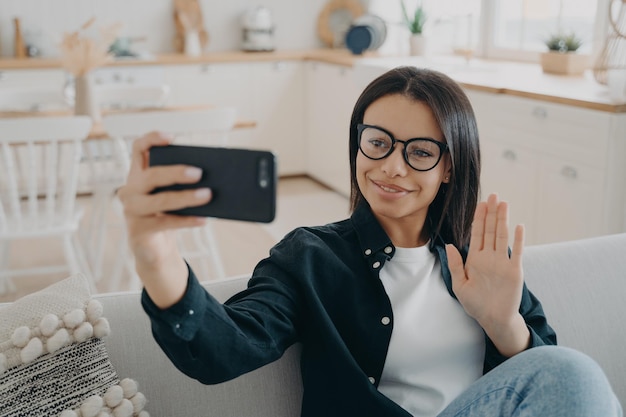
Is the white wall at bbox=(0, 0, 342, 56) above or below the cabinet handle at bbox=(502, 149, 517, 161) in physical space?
above

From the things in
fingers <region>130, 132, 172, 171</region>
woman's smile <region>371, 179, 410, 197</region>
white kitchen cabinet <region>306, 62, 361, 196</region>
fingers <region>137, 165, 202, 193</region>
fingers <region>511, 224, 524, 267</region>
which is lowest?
white kitchen cabinet <region>306, 62, 361, 196</region>

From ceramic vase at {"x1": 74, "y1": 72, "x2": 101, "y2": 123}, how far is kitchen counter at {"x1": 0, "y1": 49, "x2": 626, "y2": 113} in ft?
4.96

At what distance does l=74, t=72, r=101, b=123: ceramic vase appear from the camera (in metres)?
3.10

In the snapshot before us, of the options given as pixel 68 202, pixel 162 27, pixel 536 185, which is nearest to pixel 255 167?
pixel 68 202

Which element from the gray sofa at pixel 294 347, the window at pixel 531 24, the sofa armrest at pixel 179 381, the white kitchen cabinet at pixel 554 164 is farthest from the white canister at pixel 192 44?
the sofa armrest at pixel 179 381

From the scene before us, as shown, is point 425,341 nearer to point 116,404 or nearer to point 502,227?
point 502,227

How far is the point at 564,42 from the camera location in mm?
3639

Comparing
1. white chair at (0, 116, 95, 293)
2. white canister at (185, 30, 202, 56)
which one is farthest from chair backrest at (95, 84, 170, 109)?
white canister at (185, 30, 202, 56)

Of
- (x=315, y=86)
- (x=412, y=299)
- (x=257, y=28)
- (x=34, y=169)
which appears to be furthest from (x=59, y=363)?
(x=257, y=28)

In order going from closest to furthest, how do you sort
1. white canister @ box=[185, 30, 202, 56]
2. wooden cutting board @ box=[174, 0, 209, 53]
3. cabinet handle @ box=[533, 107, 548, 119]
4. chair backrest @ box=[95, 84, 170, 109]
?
cabinet handle @ box=[533, 107, 548, 119] < chair backrest @ box=[95, 84, 170, 109] < white canister @ box=[185, 30, 202, 56] < wooden cutting board @ box=[174, 0, 209, 53]

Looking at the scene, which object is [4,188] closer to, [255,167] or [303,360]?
[303,360]

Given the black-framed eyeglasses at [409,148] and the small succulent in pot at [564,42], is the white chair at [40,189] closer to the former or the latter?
the black-framed eyeglasses at [409,148]

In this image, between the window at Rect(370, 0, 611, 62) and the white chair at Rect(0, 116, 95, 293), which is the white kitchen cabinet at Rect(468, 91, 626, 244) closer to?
the window at Rect(370, 0, 611, 62)

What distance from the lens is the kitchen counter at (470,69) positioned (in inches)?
113
